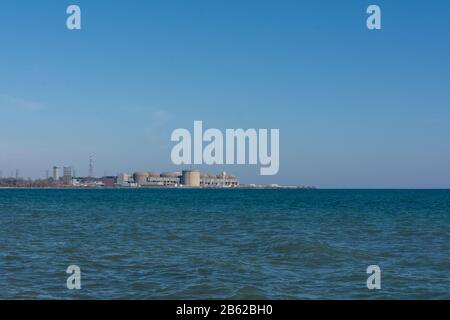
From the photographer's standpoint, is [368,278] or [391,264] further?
[391,264]

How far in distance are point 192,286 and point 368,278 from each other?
22.0 ft

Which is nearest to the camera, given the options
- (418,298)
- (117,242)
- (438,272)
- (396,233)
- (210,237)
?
(418,298)

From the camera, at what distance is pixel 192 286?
59.4 feet

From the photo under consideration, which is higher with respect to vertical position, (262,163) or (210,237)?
(262,163)

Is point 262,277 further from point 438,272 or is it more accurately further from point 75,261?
point 75,261

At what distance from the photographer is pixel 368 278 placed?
773 inches

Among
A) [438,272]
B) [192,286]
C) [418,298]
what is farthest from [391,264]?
[192,286]

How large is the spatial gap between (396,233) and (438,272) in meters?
19.4

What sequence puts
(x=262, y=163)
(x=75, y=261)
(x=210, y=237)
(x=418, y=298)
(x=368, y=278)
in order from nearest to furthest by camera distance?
1. (x=418, y=298)
2. (x=368, y=278)
3. (x=75, y=261)
4. (x=262, y=163)
5. (x=210, y=237)
